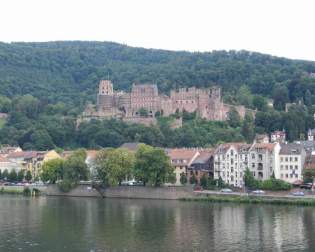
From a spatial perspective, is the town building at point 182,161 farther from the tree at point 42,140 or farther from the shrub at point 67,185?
the tree at point 42,140

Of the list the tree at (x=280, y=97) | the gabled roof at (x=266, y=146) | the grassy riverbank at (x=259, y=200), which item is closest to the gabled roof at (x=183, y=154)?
the gabled roof at (x=266, y=146)

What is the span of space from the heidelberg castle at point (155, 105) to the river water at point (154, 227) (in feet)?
206

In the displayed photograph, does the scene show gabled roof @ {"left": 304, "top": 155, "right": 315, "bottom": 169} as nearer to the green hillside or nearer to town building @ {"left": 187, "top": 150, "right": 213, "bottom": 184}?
town building @ {"left": 187, "top": 150, "right": 213, "bottom": 184}

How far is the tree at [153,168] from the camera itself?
243ft

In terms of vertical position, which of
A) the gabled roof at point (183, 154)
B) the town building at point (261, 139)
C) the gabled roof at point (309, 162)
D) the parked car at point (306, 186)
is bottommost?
the parked car at point (306, 186)

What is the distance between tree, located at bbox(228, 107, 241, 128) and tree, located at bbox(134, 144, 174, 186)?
51.2 metres

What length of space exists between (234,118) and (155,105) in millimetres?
18979

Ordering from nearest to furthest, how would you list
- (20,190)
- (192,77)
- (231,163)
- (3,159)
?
(231,163) → (20,190) → (3,159) → (192,77)

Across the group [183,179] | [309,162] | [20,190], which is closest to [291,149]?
[309,162]

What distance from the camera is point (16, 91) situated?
175500 mm

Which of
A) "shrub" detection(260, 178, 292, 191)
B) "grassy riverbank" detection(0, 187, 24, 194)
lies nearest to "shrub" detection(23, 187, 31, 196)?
"grassy riverbank" detection(0, 187, 24, 194)

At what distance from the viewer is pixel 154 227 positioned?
5262 centimetres

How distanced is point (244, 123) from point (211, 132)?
7.91m

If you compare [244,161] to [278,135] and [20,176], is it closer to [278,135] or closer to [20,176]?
[20,176]
